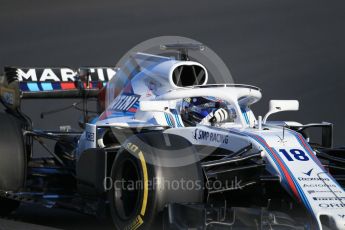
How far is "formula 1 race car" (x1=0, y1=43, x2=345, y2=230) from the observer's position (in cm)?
703

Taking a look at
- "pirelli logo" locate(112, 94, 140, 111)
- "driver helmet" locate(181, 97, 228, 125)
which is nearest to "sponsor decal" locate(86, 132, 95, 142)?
"pirelli logo" locate(112, 94, 140, 111)

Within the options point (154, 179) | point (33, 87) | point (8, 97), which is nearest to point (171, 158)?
point (154, 179)

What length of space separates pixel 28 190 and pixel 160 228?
257 centimetres

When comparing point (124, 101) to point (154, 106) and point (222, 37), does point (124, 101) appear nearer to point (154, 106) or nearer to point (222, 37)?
point (154, 106)

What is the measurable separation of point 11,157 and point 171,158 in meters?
2.37

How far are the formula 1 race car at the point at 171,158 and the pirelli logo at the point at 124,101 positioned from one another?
0.02m

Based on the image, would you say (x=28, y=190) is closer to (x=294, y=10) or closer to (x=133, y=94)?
(x=133, y=94)

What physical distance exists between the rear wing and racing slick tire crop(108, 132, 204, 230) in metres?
3.29

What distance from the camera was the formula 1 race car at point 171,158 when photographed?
7027 millimetres

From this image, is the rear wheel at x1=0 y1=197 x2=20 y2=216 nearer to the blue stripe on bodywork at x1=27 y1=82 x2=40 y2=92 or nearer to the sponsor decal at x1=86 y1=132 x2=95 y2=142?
the sponsor decal at x1=86 y1=132 x2=95 y2=142

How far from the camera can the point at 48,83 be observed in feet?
35.2

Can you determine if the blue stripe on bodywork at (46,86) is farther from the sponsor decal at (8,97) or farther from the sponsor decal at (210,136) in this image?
the sponsor decal at (210,136)

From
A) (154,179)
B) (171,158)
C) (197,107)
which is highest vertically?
(197,107)

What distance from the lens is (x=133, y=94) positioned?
9430 millimetres
